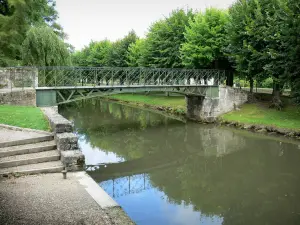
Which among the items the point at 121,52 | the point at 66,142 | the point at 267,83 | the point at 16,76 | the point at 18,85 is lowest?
the point at 66,142

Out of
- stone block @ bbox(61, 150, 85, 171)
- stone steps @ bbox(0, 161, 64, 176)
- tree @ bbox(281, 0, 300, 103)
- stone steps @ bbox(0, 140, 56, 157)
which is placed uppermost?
tree @ bbox(281, 0, 300, 103)

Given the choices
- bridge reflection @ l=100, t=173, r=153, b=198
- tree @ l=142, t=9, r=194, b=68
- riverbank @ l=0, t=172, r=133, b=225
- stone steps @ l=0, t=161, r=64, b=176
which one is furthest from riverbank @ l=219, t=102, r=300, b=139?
riverbank @ l=0, t=172, r=133, b=225

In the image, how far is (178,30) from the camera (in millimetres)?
35781

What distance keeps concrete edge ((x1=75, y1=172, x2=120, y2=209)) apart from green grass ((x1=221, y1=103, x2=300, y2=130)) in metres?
17.4

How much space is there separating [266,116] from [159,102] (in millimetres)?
15717

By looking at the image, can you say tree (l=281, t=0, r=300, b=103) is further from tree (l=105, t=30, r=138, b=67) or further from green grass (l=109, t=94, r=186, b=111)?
tree (l=105, t=30, r=138, b=67)

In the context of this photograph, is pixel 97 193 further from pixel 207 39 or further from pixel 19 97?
pixel 207 39

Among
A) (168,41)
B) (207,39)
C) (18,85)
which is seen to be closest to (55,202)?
(18,85)

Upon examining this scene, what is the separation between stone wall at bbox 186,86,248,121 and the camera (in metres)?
26.6

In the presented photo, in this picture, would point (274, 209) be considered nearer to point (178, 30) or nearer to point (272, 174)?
point (272, 174)

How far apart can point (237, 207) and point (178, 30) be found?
2920 cm

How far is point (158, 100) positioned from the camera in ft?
126

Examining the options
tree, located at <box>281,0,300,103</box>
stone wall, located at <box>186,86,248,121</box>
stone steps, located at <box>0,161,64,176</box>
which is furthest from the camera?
stone wall, located at <box>186,86,248,121</box>

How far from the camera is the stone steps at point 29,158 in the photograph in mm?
8414
